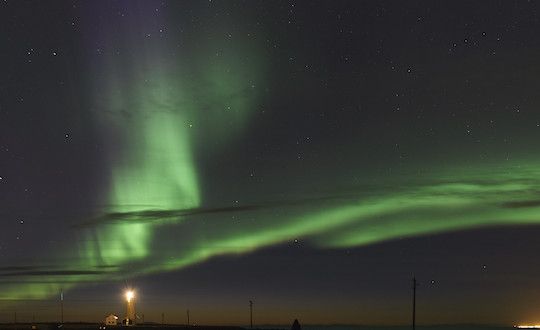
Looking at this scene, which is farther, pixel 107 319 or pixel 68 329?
pixel 107 319

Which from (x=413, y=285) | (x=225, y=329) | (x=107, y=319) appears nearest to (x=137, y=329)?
(x=225, y=329)

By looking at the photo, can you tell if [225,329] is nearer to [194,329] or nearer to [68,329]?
[194,329]

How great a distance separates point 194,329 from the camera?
442ft

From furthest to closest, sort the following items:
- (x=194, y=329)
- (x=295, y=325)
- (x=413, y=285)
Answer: (x=194, y=329) < (x=413, y=285) < (x=295, y=325)

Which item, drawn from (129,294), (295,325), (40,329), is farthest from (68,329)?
(295,325)

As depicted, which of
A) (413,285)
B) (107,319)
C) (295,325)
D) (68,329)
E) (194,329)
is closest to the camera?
(295,325)

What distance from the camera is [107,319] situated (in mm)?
153375

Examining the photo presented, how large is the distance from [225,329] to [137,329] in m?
19.8

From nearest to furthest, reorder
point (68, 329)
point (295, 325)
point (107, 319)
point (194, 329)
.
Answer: point (295, 325), point (68, 329), point (194, 329), point (107, 319)

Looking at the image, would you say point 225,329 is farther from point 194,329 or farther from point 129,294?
point 129,294

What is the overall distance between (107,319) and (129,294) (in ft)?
59.9

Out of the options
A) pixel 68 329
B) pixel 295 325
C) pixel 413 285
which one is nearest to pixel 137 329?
pixel 68 329

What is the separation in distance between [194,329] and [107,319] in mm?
26607

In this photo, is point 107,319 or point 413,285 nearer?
point 413,285
